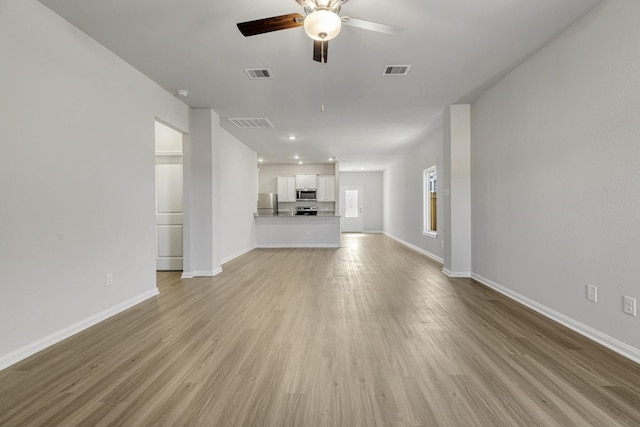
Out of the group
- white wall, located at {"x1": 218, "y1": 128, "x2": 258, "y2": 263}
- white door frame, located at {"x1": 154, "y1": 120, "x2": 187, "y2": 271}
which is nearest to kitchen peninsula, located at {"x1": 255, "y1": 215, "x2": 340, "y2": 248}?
white wall, located at {"x1": 218, "y1": 128, "x2": 258, "y2": 263}

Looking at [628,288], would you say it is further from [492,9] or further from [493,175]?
[492,9]

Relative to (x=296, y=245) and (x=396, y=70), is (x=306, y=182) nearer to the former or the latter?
(x=296, y=245)

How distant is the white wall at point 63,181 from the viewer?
6.65ft

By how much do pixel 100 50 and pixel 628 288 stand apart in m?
4.88

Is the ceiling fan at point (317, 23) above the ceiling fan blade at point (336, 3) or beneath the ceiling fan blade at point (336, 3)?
beneath

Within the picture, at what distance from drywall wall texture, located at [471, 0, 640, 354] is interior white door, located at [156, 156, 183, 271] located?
16.2 feet

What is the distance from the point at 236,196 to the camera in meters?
6.48

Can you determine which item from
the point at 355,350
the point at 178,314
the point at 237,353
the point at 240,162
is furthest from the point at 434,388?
the point at 240,162

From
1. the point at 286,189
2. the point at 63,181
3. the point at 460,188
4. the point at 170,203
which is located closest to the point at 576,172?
the point at 460,188

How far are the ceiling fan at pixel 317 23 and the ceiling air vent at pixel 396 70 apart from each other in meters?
1.23

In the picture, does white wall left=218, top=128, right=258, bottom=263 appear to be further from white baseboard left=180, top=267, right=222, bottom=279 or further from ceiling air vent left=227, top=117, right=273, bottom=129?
white baseboard left=180, top=267, right=222, bottom=279

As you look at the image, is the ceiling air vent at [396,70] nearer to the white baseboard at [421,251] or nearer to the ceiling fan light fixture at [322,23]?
the ceiling fan light fixture at [322,23]

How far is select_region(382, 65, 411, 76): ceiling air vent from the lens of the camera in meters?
3.18

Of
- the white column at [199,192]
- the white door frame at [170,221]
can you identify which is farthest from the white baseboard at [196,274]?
the white door frame at [170,221]
